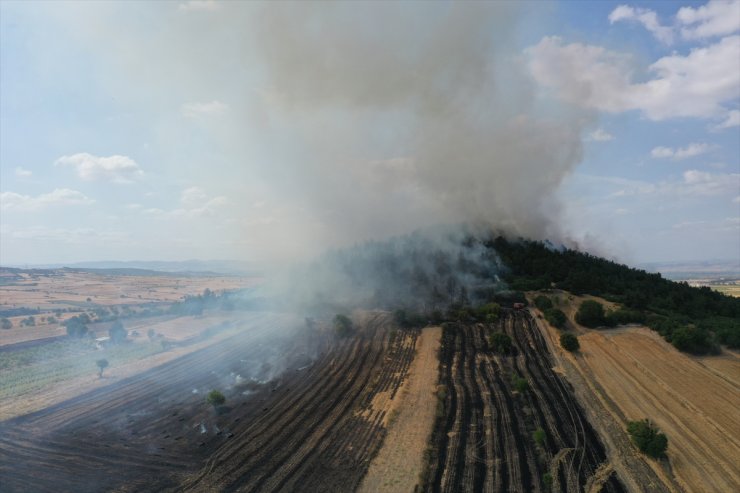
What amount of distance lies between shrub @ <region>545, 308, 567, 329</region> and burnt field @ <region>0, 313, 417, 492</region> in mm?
20267

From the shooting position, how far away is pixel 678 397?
35.0 meters

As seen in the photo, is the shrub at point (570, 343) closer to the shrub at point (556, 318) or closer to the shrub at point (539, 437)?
the shrub at point (556, 318)

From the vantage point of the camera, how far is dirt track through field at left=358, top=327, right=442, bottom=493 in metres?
23.9

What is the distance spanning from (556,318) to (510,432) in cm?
2865

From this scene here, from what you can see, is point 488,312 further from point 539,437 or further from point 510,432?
point 539,437

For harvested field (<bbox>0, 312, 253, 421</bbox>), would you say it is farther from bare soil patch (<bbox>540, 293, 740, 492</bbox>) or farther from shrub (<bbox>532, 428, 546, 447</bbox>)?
bare soil patch (<bbox>540, 293, 740, 492</bbox>)

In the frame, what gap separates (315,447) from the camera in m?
28.1

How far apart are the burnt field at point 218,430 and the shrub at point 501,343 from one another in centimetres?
984

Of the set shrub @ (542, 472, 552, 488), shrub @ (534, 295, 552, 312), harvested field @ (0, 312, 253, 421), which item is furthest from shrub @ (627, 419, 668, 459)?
harvested field @ (0, 312, 253, 421)

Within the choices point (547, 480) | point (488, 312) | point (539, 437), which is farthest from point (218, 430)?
point (488, 312)

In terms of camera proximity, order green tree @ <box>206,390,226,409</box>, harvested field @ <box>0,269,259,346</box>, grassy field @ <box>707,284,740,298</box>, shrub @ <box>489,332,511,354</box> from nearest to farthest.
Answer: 1. green tree @ <box>206,390,226,409</box>
2. shrub @ <box>489,332,511,354</box>
3. harvested field @ <box>0,269,259,346</box>
4. grassy field @ <box>707,284,740,298</box>

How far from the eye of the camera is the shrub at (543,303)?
2332 inches

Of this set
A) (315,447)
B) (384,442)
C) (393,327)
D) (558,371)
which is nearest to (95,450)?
(315,447)

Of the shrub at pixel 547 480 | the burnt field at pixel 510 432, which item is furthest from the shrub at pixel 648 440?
the shrub at pixel 547 480
